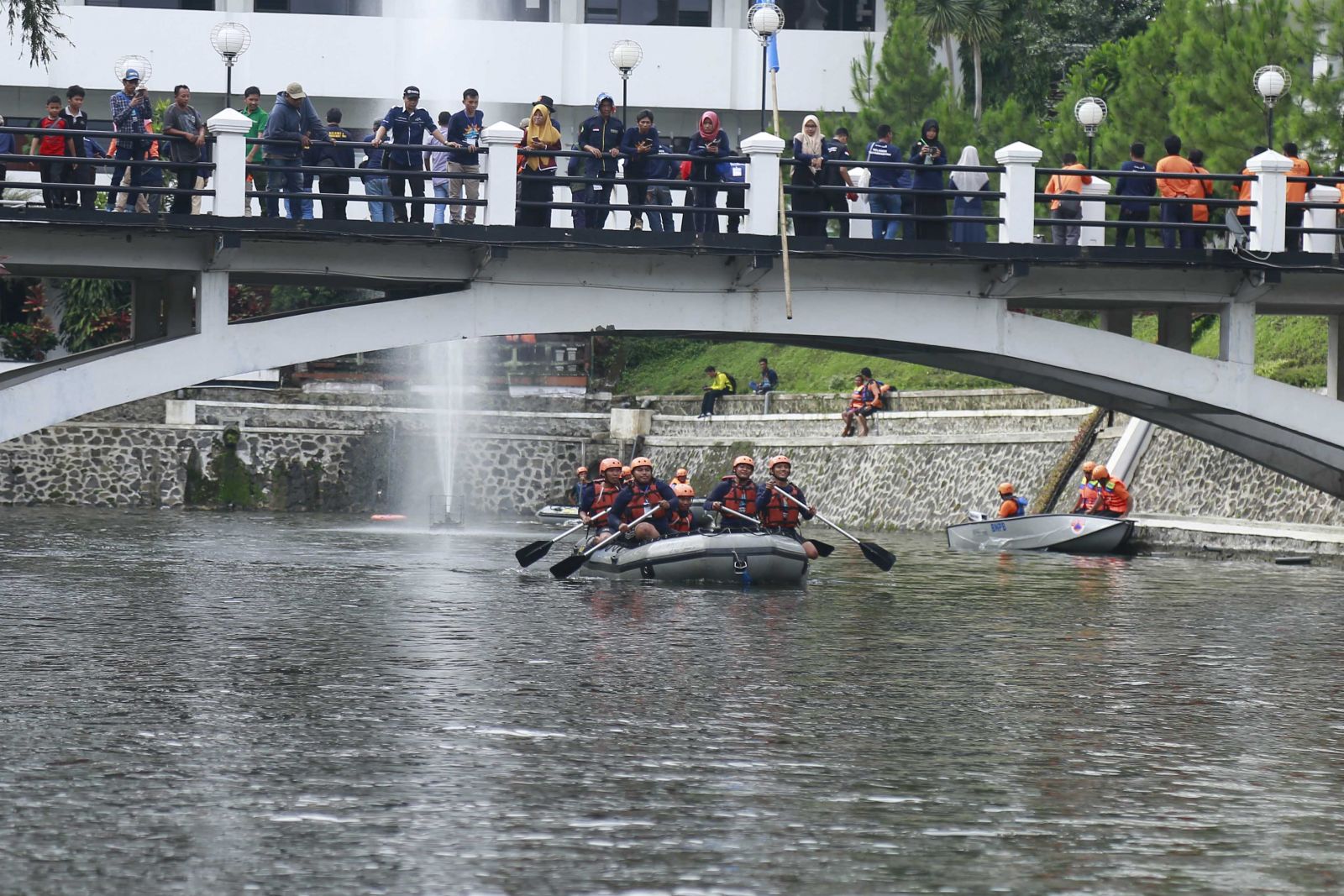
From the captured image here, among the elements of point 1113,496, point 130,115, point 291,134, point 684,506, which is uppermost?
point 130,115

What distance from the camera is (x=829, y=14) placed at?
54125mm

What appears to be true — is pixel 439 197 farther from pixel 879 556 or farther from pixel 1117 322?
pixel 1117 322

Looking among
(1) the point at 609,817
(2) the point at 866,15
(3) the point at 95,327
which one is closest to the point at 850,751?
(1) the point at 609,817

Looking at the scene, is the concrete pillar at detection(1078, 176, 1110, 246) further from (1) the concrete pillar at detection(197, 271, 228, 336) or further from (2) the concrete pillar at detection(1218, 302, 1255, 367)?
(1) the concrete pillar at detection(197, 271, 228, 336)

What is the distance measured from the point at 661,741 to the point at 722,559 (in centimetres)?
1202

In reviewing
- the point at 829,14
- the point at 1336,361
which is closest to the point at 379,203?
the point at 1336,361

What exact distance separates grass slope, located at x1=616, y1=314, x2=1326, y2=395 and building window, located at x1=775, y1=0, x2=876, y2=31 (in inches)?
311

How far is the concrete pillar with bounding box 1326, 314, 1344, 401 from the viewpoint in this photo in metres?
29.2

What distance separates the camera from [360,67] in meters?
51.9

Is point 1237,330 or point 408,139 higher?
point 408,139

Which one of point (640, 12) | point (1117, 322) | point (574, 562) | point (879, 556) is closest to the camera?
point (574, 562)

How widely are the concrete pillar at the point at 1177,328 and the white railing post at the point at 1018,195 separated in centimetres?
332

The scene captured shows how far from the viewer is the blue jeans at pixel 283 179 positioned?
2498 cm

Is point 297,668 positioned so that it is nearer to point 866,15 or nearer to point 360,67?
point 360,67
